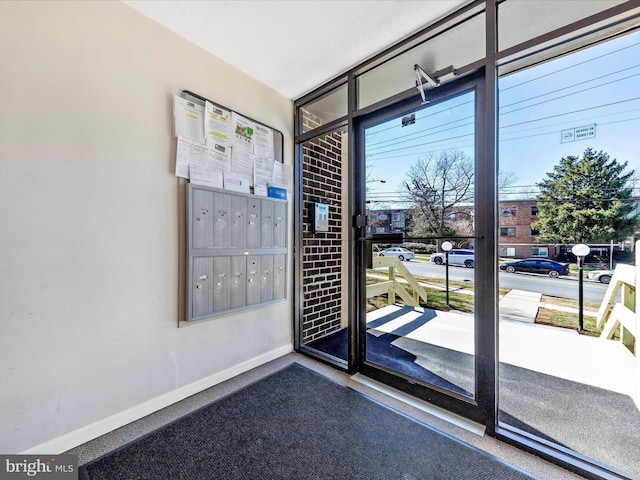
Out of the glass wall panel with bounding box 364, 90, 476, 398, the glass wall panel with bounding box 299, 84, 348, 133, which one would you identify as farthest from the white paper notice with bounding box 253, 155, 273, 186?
the glass wall panel with bounding box 364, 90, 476, 398

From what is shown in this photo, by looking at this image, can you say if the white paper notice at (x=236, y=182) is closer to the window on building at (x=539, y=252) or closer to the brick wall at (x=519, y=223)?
Answer: the brick wall at (x=519, y=223)

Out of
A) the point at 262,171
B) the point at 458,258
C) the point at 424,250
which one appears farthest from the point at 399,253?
the point at 262,171

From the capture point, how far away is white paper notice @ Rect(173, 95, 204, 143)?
6.15 feet

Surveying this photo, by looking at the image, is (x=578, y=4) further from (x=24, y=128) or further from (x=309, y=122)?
(x=24, y=128)

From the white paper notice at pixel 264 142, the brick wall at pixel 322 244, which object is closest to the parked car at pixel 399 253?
the brick wall at pixel 322 244

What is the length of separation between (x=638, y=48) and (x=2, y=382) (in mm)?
3535

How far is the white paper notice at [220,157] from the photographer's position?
2.04 metres

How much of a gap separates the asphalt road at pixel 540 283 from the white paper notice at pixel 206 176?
67.4 inches

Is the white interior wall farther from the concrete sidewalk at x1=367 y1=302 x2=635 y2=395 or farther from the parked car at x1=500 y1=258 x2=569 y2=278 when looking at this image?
the parked car at x1=500 y1=258 x2=569 y2=278

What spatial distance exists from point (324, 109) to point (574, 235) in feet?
7.22

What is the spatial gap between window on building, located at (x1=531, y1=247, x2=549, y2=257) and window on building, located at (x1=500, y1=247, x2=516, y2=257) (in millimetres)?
95

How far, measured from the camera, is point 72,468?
133 centimetres

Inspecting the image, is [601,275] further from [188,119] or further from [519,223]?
[188,119]

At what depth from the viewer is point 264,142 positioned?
2.42 metres
